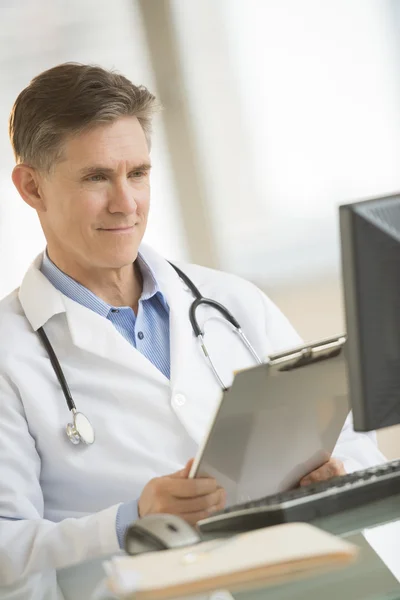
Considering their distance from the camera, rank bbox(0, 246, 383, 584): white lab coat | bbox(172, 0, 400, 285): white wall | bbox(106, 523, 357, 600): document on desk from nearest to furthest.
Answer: bbox(106, 523, 357, 600): document on desk, bbox(0, 246, 383, 584): white lab coat, bbox(172, 0, 400, 285): white wall

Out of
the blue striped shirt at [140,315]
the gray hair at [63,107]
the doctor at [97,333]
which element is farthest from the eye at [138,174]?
the blue striped shirt at [140,315]

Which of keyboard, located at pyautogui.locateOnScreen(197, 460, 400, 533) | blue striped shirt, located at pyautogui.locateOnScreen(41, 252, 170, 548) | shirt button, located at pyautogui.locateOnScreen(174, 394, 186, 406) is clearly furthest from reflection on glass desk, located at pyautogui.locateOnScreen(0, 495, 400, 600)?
blue striped shirt, located at pyautogui.locateOnScreen(41, 252, 170, 548)

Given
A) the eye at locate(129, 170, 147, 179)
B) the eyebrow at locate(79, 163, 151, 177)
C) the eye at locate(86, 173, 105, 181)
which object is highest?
the eyebrow at locate(79, 163, 151, 177)

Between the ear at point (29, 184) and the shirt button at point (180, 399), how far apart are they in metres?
A: 0.52

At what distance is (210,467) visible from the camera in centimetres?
133

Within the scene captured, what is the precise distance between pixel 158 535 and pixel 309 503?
0.87 ft

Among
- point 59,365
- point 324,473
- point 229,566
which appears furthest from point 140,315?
point 229,566

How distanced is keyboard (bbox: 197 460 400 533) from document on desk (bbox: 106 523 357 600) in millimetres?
208

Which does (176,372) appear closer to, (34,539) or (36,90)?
(34,539)

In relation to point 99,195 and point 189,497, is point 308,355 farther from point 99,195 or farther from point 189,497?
point 99,195

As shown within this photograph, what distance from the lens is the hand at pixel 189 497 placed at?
1.31 meters

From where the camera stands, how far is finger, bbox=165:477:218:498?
1308 mm

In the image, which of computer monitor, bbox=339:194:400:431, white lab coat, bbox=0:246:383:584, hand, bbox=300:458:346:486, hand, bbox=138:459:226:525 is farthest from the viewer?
white lab coat, bbox=0:246:383:584

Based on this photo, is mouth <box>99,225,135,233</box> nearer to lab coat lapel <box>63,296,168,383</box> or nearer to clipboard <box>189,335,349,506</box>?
lab coat lapel <box>63,296,168,383</box>
